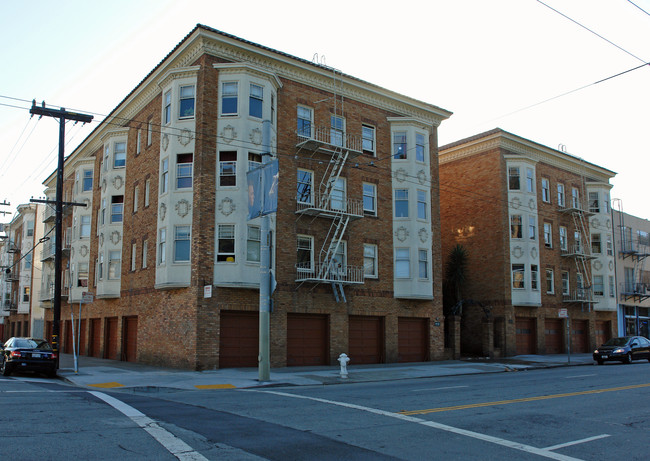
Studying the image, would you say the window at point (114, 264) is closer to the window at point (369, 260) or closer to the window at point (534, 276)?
the window at point (369, 260)

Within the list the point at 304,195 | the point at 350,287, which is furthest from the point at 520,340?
the point at 304,195

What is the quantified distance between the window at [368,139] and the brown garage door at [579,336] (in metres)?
20.4

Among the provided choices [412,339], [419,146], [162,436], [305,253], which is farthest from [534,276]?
[162,436]

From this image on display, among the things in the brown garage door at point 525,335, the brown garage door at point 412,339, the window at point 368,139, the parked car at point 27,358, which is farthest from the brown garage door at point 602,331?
the parked car at point 27,358

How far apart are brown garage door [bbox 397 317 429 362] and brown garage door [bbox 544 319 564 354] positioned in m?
11.4

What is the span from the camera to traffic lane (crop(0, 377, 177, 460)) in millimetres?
7457

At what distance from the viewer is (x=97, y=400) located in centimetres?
1280

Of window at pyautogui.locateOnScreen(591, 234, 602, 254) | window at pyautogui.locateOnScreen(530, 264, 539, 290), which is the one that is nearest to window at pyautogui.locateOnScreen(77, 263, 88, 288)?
window at pyautogui.locateOnScreen(530, 264, 539, 290)

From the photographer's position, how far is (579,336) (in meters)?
40.3

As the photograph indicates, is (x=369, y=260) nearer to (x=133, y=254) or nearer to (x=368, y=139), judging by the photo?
(x=368, y=139)

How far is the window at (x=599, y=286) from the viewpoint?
41.3 meters

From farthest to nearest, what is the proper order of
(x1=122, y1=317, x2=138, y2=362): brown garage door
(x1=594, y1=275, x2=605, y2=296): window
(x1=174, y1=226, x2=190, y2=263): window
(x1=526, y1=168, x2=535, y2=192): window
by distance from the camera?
(x1=594, y1=275, x2=605, y2=296): window
(x1=526, y1=168, x2=535, y2=192): window
(x1=122, y1=317, x2=138, y2=362): brown garage door
(x1=174, y1=226, x2=190, y2=263): window

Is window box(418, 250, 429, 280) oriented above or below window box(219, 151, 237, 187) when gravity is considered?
below

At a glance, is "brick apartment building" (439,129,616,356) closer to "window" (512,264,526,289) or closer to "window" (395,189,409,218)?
"window" (512,264,526,289)
